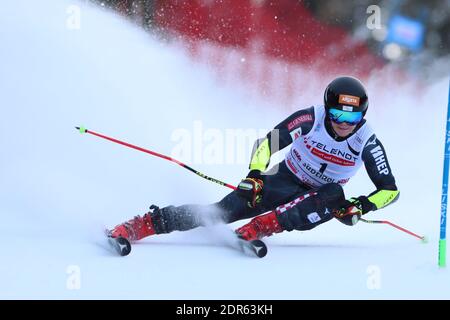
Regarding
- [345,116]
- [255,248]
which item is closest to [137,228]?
[255,248]

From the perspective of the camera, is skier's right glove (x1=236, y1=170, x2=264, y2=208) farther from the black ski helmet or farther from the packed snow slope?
the black ski helmet

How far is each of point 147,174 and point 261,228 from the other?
1.96 metres

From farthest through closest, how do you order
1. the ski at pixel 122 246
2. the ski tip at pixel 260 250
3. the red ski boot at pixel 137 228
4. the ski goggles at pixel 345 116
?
the red ski boot at pixel 137 228 → the ski goggles at pixel 345 116 → the ski tip at pixel 260 250 → the ski at pixel 122 246

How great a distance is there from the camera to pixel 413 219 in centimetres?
556

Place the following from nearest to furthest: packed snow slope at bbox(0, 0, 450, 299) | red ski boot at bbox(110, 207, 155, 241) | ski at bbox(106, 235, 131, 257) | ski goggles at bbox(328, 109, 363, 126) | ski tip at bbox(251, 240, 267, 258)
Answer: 1. packed snow slope at bbox(0, 0, 450, 299)
2. ski at bbox(106, 235, 131, 257)
3. ski tip at bbox(251, 240, 267, 258)
4. ski goggles at bbox(328, 109, 363, 126)
5. red ski boot at bbox(110, 207, 155, 241)

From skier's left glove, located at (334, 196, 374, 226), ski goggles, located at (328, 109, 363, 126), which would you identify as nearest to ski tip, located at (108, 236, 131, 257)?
skier's left glove, located at (334, 196, 374, 226)

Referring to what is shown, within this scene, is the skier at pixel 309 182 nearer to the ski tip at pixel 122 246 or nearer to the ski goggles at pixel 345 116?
the ski goggles at pixel 345 116

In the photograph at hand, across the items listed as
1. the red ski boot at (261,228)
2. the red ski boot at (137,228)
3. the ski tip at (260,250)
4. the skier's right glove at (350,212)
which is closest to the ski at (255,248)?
the ski tip at (260,250)

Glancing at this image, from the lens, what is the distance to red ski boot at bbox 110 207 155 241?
4066 millimetres

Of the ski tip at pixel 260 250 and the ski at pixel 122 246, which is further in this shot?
the ski tip at pixel 260 250

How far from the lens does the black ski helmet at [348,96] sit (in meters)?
3.93

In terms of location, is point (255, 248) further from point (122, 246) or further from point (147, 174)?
point (147, 174)

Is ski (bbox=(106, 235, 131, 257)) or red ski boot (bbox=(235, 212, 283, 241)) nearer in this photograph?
ski (bbox=(106, 235, 131, 257))

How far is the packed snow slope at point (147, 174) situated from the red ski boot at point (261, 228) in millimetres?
142
